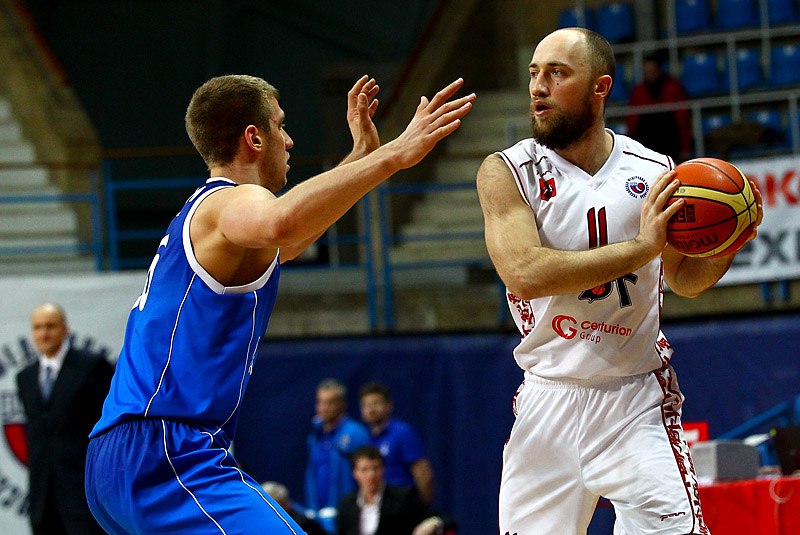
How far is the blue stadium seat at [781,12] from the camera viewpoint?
47.6ft

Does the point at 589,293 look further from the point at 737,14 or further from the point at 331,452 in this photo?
the point at 737,14

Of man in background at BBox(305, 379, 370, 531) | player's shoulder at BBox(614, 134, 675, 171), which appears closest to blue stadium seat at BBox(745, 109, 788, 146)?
man in background at BBox(305, 379, 370, 531)

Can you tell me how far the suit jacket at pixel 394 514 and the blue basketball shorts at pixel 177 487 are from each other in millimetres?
5588

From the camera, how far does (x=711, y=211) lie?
4.38 meters

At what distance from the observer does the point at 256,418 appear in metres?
12.3

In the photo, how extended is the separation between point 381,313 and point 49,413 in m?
5.12

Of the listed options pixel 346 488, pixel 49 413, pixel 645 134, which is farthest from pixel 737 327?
pixel 49 413

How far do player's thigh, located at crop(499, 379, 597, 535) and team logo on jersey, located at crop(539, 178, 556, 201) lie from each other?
0.73 meters

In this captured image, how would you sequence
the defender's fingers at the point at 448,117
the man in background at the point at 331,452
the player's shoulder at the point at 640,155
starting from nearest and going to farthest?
1. the defender's fingers at the point at 448,117
2. the player's shoulder at the point at 640,155
3. the man in background at the point at 331,452

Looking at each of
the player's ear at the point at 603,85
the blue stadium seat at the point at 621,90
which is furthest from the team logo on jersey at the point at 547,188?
the blue stadium seat at the point at 621,90

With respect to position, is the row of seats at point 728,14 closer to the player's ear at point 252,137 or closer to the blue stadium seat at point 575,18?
the blue stadium seat at point 575,18

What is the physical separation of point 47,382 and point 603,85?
568 centimetres

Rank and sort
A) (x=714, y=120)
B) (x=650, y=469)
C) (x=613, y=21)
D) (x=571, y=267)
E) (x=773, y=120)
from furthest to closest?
1. (x=613, y=21)
2. (x=714, y=120)
3. (x=773, y=120)
4. (x=650, y=469)
5. (x=571, y=267)

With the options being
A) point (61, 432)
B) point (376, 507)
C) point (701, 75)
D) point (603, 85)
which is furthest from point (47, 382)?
point (701, 75)
